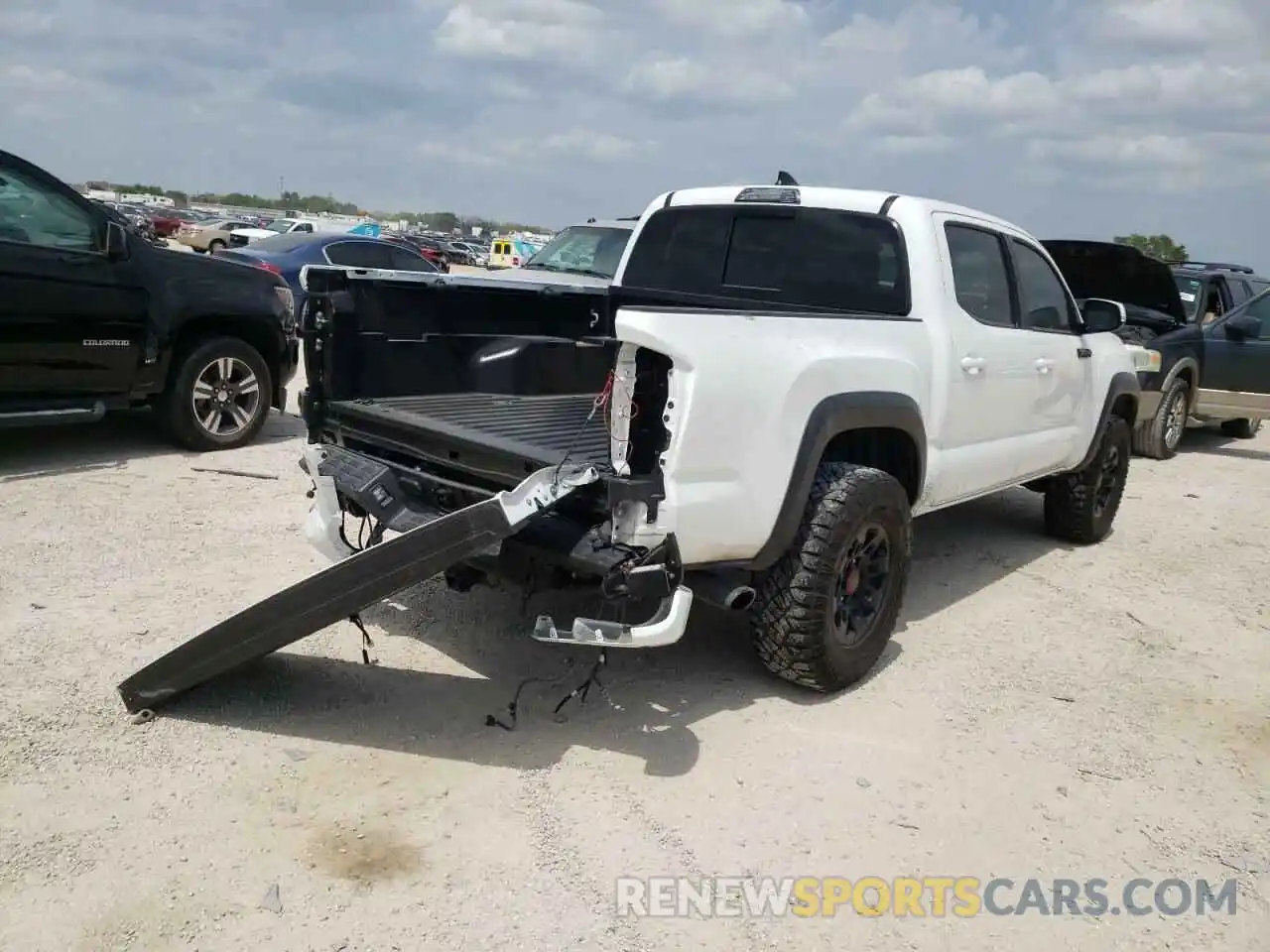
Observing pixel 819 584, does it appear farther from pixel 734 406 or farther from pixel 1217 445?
pixel 1217 445

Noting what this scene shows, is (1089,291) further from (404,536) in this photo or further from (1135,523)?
(404,536)

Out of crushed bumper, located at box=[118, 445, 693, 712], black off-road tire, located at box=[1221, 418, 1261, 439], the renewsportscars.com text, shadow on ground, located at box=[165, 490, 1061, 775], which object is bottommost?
the renewsportscars.com text

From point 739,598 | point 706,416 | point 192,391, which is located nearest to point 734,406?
point 706,416

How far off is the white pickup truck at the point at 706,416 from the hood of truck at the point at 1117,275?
3.58 metres

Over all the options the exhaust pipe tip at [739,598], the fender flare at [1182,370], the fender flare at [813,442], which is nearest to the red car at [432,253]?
the fender flare at [1182,370]

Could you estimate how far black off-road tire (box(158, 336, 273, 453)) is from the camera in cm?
704

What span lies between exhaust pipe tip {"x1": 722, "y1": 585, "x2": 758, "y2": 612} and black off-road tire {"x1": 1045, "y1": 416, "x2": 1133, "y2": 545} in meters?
3.73

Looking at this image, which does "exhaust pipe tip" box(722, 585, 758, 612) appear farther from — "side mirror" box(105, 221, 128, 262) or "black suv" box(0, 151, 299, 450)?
"side mirror" box(105, 221, 128, 262)

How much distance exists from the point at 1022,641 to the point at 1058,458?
4.65ft

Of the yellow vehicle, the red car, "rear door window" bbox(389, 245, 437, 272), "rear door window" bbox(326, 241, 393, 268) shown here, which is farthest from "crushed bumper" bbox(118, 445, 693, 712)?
the yellow vehicle

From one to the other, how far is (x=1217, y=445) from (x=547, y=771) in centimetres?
1111

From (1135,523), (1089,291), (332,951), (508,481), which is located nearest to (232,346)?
(508,481)

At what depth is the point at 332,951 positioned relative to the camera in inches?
99.9

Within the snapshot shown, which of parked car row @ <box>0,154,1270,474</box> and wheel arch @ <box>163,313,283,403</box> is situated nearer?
parked car row @ <box>0,154,1270,474</box>
